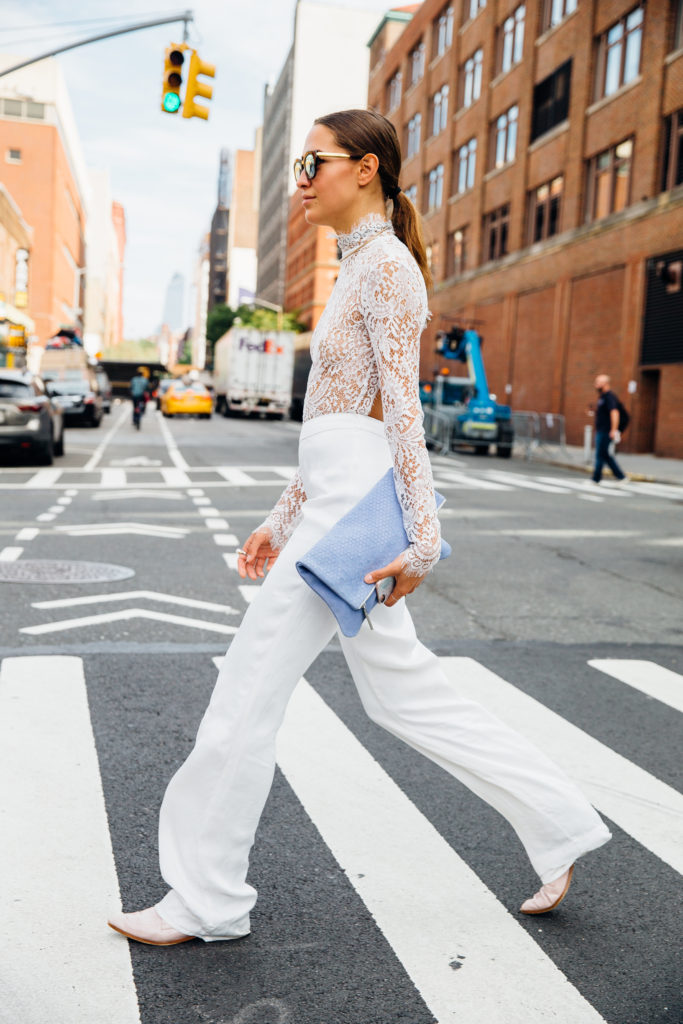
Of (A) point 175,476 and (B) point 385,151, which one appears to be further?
(A) point 175,476

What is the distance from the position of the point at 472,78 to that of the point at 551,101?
33.3 ft

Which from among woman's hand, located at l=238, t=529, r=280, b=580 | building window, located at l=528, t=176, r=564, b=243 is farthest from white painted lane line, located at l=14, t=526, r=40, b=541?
building window, located at l=528, t=176, r=564, b=243

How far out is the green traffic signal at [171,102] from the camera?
17312 millimetres

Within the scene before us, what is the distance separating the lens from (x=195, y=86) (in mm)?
17406

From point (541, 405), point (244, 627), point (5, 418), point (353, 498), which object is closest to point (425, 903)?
point (244, 627)

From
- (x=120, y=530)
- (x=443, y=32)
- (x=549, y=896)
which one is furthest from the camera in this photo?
(x=443, y=32)

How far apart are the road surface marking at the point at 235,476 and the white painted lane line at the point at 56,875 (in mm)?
11892

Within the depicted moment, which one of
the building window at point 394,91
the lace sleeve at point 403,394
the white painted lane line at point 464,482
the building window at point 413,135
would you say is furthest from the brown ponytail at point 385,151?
the building window at point 394,91

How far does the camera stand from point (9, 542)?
33.3 ft

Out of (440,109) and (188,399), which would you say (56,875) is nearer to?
(188,399)

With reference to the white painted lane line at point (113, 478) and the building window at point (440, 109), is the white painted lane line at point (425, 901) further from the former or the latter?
the building window at point (440, 109)

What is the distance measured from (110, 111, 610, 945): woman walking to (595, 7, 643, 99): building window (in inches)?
1260

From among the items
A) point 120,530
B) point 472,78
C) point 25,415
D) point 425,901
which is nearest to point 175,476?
point 25,415

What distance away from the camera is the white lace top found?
8.64 feet
